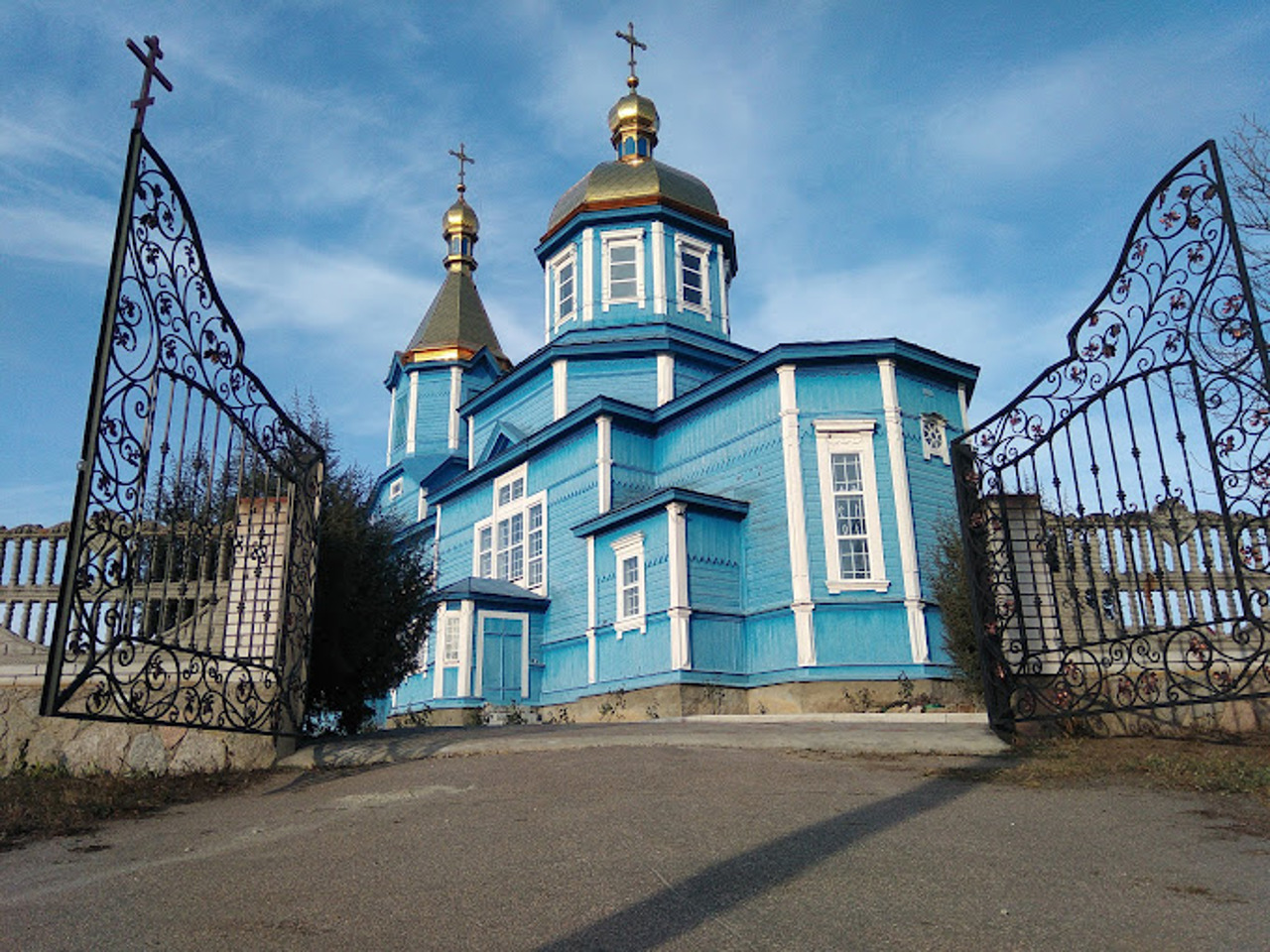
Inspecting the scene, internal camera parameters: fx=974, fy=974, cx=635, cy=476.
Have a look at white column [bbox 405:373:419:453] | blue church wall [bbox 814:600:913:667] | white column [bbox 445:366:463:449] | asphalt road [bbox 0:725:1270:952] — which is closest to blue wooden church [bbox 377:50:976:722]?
blue church wall [bbox 814:600:913:667]

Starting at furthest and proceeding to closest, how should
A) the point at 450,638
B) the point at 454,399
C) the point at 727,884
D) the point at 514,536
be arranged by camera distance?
the point at 454,399
the point at 514,536
the point at 450,638
the point at 727,884

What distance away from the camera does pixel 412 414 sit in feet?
106

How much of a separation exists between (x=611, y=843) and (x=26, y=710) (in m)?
5.01

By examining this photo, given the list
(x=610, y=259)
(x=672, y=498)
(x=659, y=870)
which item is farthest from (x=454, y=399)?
(x=659, y=870)

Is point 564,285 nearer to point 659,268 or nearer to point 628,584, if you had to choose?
point 659,268

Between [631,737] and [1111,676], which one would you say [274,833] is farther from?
[1111,676]

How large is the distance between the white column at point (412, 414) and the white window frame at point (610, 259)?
11400 millimetres

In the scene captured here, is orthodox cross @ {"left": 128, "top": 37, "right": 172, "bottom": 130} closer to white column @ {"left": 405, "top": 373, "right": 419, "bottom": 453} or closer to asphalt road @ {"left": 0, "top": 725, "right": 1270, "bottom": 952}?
asphalt road @ {"left": 0, "top": 725, "right": 1270, "bottom": 952}

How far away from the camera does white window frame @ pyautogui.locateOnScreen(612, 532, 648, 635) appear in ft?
55.6

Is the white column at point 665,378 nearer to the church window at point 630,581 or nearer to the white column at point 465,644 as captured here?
the church window at point 630,581

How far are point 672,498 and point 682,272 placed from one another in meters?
8.82

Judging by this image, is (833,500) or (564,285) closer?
(833,500)

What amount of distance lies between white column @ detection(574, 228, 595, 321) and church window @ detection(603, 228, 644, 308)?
11.7 inches

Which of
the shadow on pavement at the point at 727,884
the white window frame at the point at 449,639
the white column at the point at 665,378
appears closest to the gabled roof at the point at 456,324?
the white column at the point at 665,378
